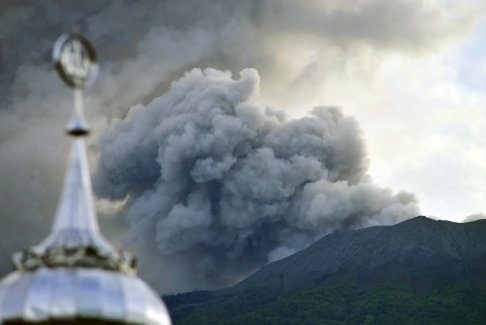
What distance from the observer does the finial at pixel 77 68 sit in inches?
966

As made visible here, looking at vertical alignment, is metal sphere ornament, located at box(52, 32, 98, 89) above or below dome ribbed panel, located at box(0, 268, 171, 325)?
above

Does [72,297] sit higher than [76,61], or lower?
lower

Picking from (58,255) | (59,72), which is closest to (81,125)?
(59,72)

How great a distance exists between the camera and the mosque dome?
22625 mm

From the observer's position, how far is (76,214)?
24.5 meters

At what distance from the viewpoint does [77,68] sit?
82.0 ft

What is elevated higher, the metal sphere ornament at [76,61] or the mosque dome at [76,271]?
the metal sphere ornament at [76,61]

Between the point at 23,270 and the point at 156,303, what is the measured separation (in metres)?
2.28

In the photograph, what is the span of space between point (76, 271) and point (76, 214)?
1.72m

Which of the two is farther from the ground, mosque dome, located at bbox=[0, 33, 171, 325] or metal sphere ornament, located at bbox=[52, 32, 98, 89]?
metal sphere ornament, located at bbox=[52, 32, 98, 89]

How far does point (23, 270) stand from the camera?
76.5 ft

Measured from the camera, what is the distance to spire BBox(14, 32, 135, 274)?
918 inches

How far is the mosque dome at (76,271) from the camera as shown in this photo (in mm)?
22625

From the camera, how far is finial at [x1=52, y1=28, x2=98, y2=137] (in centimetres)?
2455
